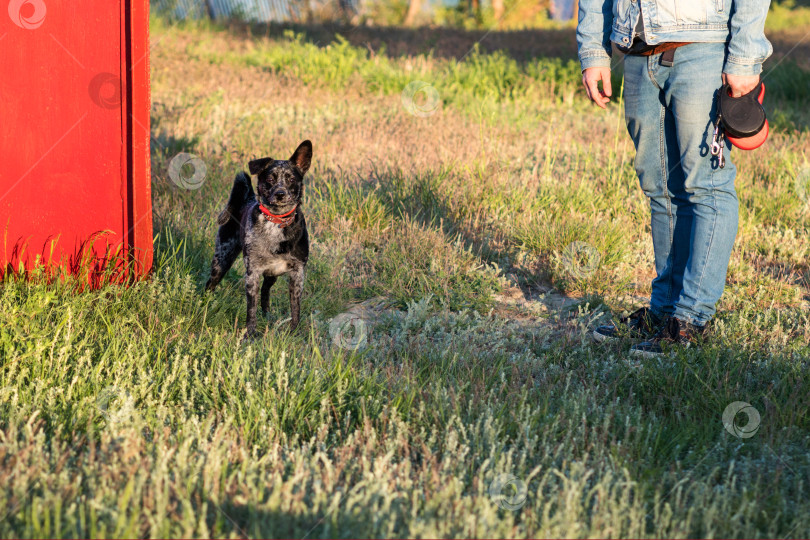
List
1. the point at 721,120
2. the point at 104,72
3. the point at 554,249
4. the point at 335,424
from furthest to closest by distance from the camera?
the point at 554,249 < the point at 104,72 < the point at 721,120 < the point at 335,424

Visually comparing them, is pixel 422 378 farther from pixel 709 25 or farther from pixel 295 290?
pixel 709 25

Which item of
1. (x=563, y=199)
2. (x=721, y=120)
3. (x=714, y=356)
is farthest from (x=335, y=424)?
(x=563, y=199)

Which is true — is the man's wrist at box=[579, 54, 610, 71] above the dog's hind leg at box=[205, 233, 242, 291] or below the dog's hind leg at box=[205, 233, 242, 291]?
above

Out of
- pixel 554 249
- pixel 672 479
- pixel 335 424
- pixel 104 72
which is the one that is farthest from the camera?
pixel 554 249

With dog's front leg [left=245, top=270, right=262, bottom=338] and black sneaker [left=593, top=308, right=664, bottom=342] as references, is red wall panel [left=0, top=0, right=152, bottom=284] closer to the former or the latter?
dog's front leg [left=245, top=270, right=262, bottom=338]

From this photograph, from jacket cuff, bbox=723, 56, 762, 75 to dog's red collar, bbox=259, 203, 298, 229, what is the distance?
2222 mm

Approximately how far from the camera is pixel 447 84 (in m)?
10.9

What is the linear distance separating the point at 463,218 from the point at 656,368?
267cm

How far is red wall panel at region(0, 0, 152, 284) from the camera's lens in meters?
3.79

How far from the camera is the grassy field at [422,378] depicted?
2.23 meters

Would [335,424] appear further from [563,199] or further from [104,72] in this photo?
[563,199]

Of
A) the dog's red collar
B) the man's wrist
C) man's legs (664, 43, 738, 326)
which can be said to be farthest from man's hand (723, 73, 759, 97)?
the dog's red collar

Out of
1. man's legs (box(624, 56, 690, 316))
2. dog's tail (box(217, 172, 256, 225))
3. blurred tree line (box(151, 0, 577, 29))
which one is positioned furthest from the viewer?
blurred tree line (box(151, 0, 577, 29))

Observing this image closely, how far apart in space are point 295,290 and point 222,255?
634 millimetres
